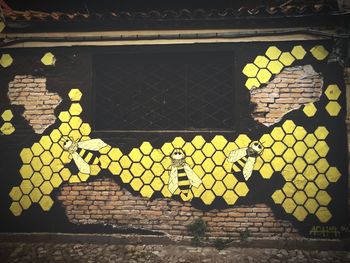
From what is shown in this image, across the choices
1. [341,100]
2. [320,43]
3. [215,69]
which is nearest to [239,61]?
[215,69]

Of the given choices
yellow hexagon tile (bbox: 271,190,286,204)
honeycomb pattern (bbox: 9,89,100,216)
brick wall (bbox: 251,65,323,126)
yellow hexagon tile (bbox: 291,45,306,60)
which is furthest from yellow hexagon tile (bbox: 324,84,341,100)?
honeycomb pattern (bbox: 9,89,100,216)

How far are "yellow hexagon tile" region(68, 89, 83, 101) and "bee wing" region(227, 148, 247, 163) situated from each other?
10.0 ft

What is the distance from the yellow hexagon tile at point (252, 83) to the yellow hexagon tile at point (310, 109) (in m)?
0.94

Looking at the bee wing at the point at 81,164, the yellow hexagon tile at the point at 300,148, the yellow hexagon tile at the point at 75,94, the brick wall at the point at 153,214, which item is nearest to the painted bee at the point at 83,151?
the bee wing at the point at 81,164

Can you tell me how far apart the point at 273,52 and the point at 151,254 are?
4154 mm

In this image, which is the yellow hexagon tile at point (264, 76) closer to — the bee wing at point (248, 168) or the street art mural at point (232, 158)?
the street art mural at point (232, 158)

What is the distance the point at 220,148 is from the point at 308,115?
166 cm

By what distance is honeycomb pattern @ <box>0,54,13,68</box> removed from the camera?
5.20m

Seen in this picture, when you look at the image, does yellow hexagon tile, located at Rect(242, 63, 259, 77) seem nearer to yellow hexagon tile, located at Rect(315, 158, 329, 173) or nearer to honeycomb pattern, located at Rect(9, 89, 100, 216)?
yellow hexagon tile, located at Rect(315, 158, 329, 173)

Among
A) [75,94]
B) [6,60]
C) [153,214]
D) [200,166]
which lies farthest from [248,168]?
[6,60]

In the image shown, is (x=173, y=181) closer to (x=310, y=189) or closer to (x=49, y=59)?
(x=310, y=189)

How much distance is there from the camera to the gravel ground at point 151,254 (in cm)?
429

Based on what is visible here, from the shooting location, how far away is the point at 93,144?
198 inches

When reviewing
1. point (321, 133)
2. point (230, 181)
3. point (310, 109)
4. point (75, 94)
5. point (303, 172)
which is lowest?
point (230, 181)
